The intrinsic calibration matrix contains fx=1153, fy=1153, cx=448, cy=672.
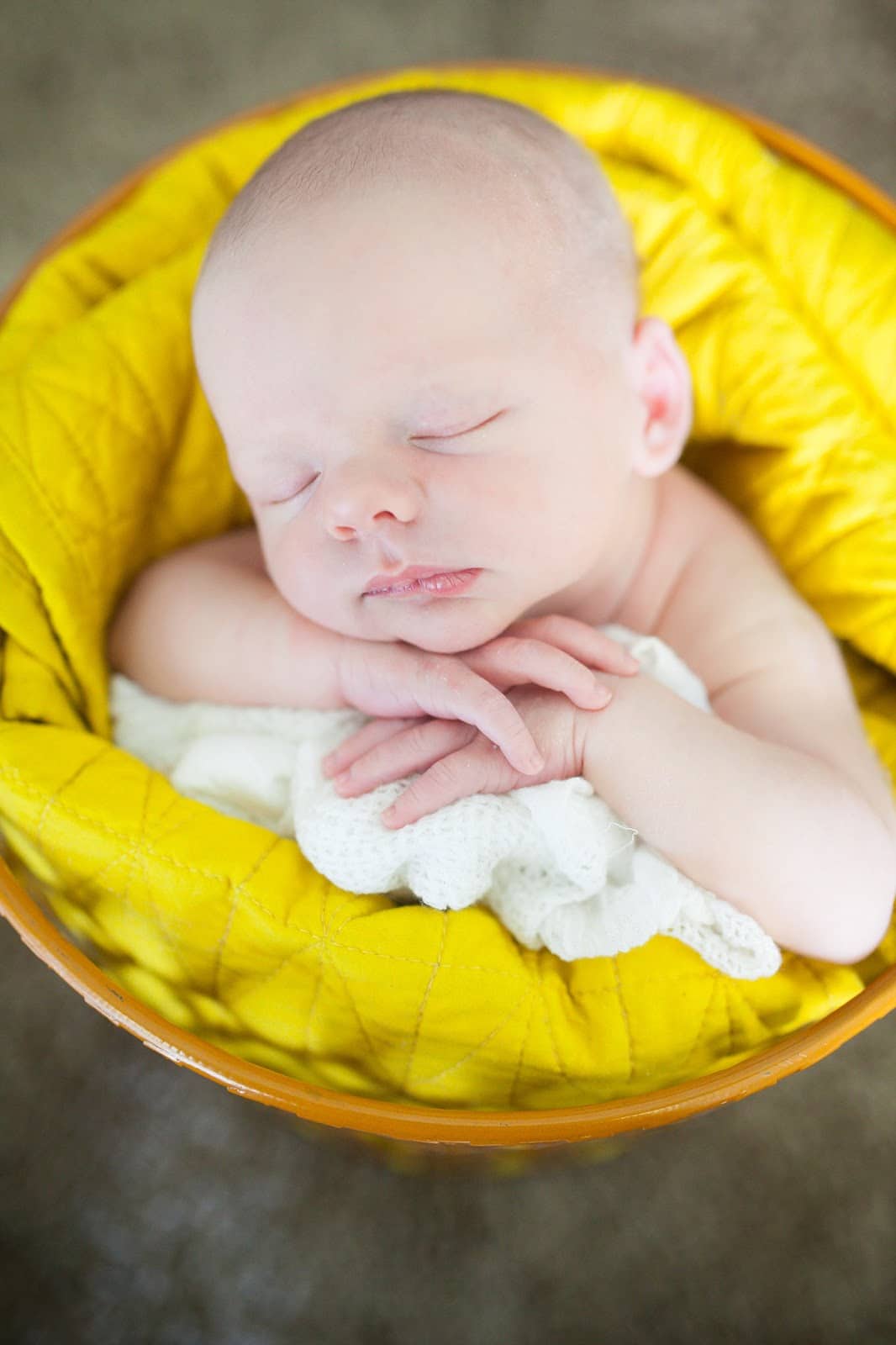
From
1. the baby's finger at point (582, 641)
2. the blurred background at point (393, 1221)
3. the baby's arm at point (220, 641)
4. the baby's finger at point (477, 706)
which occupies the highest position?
the baby's finger at point (582, 641)

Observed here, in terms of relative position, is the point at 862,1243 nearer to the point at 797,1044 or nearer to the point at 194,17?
the point at 797,1044

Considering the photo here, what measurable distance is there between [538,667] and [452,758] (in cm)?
8

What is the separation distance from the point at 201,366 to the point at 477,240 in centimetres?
21

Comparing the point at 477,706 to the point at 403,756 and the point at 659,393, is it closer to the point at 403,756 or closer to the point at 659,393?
the point at 403,756

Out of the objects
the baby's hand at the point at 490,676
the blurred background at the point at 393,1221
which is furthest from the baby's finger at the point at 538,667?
the blurred background at the point at 393,1221

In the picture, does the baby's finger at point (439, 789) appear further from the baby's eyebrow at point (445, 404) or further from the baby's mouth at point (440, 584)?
the baby's eyebrow at point (445, 404)

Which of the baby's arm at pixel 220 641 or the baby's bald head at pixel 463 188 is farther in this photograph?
the baby's arm at pixel 220 641

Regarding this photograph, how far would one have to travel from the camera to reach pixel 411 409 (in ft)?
2.38

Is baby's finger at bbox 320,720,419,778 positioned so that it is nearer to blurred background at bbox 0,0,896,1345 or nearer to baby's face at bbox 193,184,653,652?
baby's face at bbox 193,184,653,652

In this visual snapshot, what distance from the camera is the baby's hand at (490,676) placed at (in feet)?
2.45

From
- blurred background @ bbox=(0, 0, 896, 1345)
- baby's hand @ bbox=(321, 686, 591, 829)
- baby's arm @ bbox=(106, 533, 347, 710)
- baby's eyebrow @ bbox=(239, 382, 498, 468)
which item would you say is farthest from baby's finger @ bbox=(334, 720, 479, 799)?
blurred background @ bbox=(0, 0, 896, 1345)

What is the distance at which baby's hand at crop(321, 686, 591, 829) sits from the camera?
2.48 ft

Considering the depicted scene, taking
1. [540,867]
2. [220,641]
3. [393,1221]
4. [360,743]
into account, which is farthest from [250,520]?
[393,1221]

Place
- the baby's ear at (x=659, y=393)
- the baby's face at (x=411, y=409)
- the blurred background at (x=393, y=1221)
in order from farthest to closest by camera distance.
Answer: the blurred background at (x=393, y=1221), the baby's ear at (x=659, y=393), the baby's face at (x=411, y=409)
